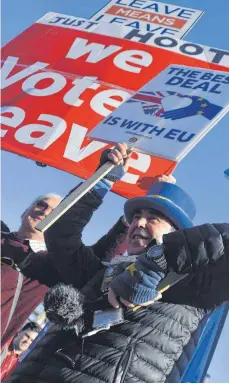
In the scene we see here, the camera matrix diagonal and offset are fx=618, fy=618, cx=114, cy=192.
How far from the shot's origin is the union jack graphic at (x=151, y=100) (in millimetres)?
2855

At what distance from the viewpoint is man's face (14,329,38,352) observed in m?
2.71

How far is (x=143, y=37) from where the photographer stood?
16.1 feet

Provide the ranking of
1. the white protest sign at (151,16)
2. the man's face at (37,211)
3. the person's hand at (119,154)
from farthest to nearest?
the white protest sign at (151,16)
the man's face at (37,211)
the person's hand at (119,154)

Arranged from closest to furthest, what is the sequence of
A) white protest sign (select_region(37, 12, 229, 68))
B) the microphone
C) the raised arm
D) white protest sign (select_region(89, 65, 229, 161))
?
1. the raised arm
2. the microphone
3. white protest sign (select_region(89, 65, 229, 161))
4. white protest sign (select_region(37, 12, 229, 68))

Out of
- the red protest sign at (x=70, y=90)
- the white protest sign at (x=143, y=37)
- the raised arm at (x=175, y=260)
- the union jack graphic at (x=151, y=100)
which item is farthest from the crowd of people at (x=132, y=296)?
the white protest sign at (x=143, y=37)

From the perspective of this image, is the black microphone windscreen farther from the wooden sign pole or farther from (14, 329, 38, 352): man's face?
(14, 329, 38, 352): man's face

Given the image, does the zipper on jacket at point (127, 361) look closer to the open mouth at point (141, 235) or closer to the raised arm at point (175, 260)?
the raised arm at point (175, 260)

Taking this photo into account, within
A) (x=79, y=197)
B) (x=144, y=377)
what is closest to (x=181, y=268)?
(x=144, y=377)

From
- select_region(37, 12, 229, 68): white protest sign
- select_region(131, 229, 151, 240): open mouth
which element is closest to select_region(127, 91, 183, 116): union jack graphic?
select_region(131, 229, 151, 240): open mouth

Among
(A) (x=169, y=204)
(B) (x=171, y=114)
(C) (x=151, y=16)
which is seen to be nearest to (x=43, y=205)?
(B) (x=171, y=114)

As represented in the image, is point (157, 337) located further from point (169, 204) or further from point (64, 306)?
point (169, 204)

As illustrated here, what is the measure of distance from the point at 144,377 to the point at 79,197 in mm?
679

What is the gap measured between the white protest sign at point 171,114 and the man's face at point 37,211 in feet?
1.42

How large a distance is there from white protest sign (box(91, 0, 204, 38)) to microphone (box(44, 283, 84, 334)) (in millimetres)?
3626
